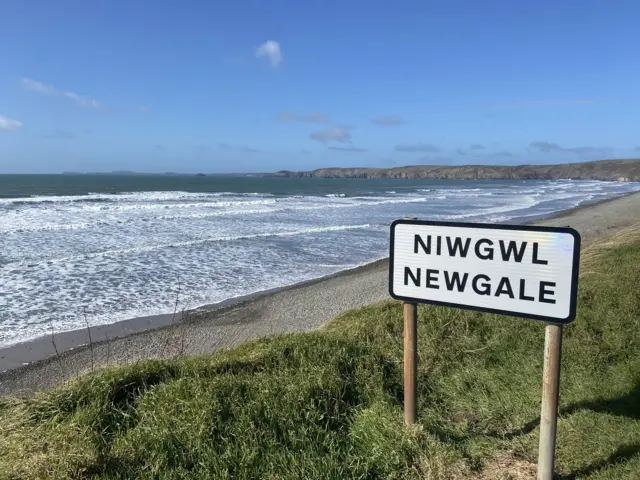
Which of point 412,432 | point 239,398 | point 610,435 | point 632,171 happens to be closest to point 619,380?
point 610,435

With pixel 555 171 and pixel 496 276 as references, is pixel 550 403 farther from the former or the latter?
pixel 555 171

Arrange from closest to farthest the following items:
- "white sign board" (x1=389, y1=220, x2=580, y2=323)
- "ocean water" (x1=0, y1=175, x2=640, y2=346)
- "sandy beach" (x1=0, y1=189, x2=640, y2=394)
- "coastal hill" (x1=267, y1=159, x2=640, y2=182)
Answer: "white sign board" (x1=389, y1=220, x2=580, y2=323) → "sandy beach" (x1=0, y1=189, x2=640, y2=394) → "ocean water" (x1=0, y1=175, x2=640, y2=346) → "coastal hill" (x1=267, y1=159, x2=640, y2=182)

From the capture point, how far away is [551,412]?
2465mm

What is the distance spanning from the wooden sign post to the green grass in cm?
37

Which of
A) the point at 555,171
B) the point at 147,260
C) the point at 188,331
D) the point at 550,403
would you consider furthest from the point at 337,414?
the point at 555,171

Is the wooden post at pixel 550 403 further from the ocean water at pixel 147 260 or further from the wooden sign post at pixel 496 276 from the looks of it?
the ocean water at pixel 147 260

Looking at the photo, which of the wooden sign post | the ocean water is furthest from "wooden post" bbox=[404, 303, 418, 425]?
the ocean water

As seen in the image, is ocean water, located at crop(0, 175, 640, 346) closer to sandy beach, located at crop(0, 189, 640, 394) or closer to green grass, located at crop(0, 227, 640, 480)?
sandy beach, located at crop(0, 189, 640, 394)

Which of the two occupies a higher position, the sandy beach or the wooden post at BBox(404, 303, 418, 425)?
the wooden post at BBox(404, 303, 418, 425)

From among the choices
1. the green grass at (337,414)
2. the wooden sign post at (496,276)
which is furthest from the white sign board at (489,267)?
the green grass at (337,414)

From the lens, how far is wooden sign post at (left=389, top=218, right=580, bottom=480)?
2398 mm

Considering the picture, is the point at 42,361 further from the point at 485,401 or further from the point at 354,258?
the point at 354,258

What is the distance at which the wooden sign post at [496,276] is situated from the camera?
240 cm

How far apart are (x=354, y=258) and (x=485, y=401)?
43.6 feet
